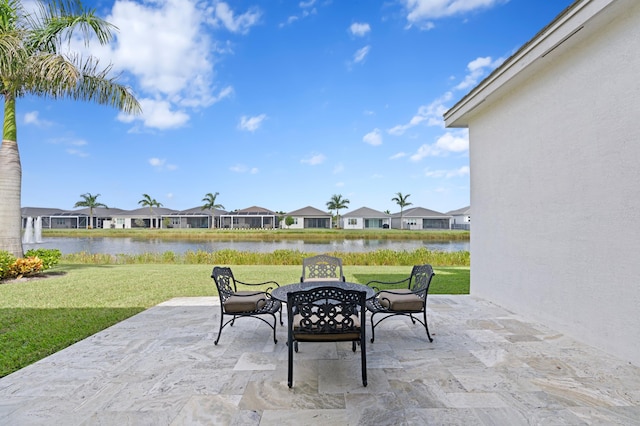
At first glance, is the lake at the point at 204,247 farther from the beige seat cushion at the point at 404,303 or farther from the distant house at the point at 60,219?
the distant house at the point at 60,219

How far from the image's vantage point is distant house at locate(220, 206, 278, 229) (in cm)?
4625

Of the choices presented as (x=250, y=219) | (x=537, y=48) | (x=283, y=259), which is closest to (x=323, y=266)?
(x=537, y=48)

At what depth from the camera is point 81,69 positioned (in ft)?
26.9

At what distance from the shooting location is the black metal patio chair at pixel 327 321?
7.97ft

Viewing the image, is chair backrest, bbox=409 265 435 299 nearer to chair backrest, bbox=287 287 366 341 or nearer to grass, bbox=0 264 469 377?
chair backrest, bbox=287 287 366 341

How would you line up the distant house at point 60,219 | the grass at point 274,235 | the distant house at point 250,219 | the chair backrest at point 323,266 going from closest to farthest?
the chair backrest at point 323,266 → the grass at point 274,235 → the distant house at point 250,219 → the distant house at point 60,219

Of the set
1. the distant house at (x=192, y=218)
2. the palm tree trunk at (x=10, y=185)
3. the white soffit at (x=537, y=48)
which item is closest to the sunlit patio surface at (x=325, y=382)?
→ the white soffit at (x=537, y=48)

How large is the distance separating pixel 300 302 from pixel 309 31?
12391 millimetres

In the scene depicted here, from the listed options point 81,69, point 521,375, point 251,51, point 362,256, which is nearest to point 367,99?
point 251,51

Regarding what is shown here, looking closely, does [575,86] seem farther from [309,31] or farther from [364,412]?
[309,31]

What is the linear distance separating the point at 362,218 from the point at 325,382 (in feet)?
142

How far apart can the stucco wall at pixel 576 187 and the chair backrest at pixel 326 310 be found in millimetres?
2830

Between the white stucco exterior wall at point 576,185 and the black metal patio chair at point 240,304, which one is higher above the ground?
the white stucco exterior wall at point 576,185

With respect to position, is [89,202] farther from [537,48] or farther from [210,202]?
[537,48]
